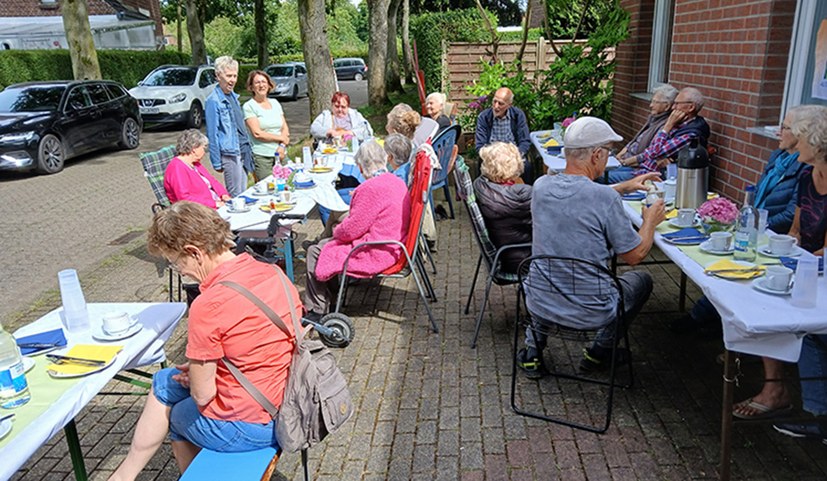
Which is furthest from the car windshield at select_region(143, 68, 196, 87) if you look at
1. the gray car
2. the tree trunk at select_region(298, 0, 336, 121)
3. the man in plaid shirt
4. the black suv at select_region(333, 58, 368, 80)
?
the black suv at select_region(333, 58, 368, 80)

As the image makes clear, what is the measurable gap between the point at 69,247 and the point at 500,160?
5.30 metres

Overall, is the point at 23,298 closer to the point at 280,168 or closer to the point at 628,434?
the point at 280,168

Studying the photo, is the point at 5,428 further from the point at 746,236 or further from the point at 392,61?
the point at 392,61

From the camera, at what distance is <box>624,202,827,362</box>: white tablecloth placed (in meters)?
2.30

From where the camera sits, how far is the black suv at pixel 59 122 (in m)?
10.2

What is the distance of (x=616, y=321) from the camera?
3.16m

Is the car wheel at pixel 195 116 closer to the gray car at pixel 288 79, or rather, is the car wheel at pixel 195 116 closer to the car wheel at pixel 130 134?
the car wheel at pixel 130 134

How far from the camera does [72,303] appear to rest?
2555 mm

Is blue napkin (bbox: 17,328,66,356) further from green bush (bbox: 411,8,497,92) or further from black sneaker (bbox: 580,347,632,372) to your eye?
green bush (bbox: 411,8,497,92)

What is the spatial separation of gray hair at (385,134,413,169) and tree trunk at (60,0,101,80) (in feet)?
42.5

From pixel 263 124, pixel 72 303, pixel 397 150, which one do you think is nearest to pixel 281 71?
pixel 263 124

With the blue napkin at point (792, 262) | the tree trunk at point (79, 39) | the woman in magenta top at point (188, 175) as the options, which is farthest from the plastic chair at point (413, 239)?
the tree trunk at point (79, 39)

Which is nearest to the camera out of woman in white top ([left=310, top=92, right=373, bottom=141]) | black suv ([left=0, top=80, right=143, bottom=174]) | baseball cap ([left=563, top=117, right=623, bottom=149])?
baseball cap ([left=563, top=117, right=623, bottom=149])

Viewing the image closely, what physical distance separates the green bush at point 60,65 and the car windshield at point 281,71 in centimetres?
492
